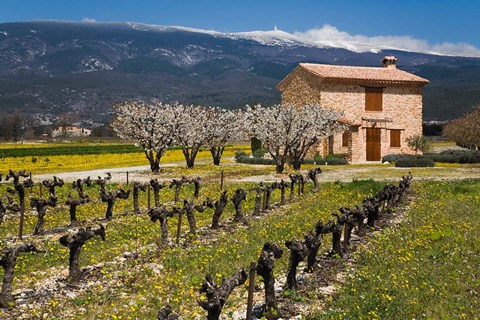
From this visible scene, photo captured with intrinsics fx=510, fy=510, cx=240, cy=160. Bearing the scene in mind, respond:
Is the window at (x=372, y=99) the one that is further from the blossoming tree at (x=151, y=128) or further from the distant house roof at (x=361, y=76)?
the blossoming tree at (x=151, y=128)

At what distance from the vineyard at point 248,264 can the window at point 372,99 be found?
33.1 m

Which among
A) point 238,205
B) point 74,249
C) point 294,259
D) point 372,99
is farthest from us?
point 372,99

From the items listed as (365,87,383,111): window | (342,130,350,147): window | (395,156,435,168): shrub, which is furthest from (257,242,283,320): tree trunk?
(365,87,383,111): window

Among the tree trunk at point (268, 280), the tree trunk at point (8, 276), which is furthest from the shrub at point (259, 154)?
the tree trunk at point (268, 280)

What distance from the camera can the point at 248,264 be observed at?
526 inches

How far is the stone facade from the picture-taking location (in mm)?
53406

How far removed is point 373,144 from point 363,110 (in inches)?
A: 150

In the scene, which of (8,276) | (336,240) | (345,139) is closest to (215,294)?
(8,276)

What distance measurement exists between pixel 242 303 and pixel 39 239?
9.60 m

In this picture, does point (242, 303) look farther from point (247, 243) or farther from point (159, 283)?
point (247, 243)

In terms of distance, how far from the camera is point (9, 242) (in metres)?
17.3

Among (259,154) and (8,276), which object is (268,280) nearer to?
(8,276)

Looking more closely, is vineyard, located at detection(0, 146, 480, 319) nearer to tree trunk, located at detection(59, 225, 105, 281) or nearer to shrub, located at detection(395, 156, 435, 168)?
tree trunk, located at detection(59, 225, 105, 281)

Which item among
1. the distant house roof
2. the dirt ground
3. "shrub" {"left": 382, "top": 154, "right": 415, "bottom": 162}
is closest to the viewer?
the dirt ground
